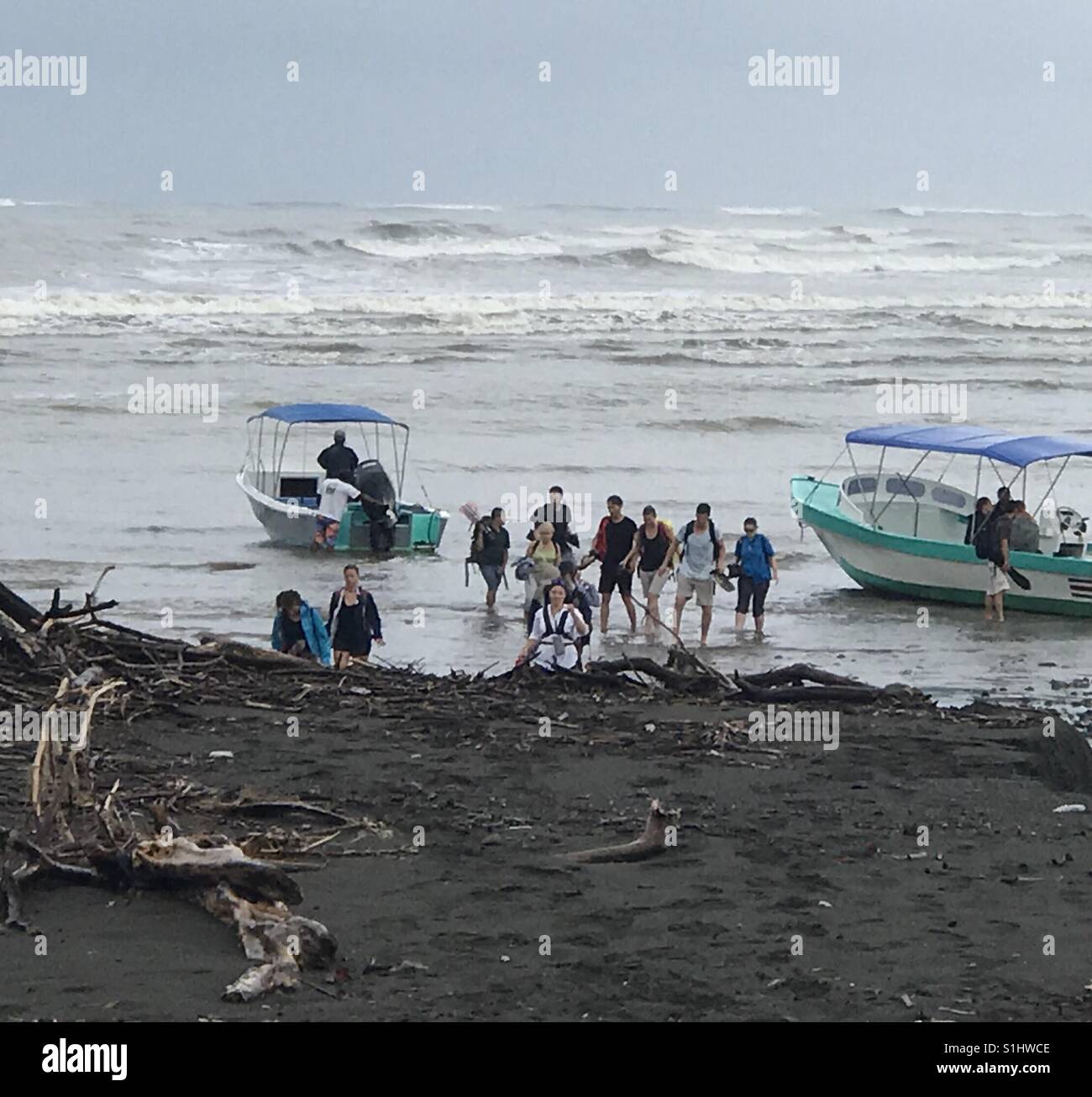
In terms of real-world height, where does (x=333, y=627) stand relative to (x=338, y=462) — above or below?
below

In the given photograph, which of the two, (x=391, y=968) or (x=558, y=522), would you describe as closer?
(x=391, y=968)

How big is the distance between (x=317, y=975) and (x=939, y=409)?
3560cm

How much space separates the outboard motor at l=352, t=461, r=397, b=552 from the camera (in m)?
23.2

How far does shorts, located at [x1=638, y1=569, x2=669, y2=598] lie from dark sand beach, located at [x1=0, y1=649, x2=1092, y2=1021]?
703 cm

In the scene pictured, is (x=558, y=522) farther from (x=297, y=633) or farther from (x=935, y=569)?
(x=297, y=633)

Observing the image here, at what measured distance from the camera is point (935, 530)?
22.7 meters

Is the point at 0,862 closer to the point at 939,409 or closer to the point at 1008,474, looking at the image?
the point at 1008,474

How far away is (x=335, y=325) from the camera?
180ft
